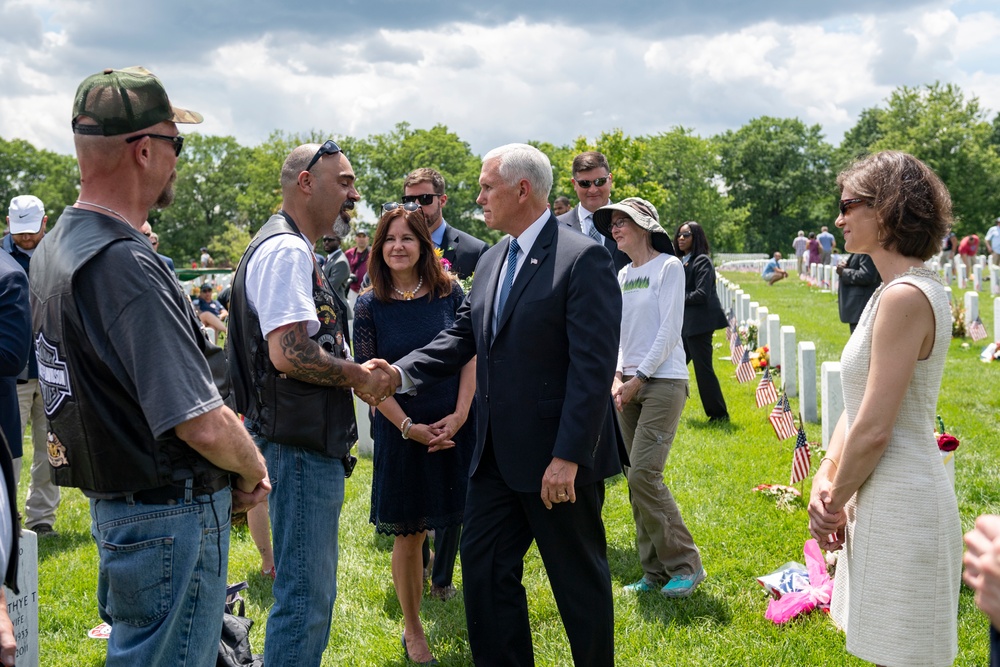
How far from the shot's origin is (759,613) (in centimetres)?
509

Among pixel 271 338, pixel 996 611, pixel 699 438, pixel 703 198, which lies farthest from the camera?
pixel 703 198

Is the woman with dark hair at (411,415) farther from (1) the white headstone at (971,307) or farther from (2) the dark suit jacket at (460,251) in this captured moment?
(1) the white headstone at (971,307)

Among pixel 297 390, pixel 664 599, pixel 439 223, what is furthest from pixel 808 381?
pixel 297 390

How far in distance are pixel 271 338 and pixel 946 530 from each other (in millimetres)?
2670

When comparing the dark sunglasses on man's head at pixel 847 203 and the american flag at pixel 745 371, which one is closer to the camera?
the dark sunglasses on man's head at pixel 847 203

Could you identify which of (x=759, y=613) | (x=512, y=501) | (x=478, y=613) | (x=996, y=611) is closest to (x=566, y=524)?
(x=512, y=501)

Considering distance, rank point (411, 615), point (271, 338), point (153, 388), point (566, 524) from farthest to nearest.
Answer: point (411, 615) < point (566, 524) < point (271, 338) < point (153, 388)

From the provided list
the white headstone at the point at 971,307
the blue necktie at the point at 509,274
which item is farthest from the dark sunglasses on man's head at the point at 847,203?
the white headstone at the point at 971,307

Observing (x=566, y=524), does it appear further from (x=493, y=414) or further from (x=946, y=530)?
(x=946, y=530)

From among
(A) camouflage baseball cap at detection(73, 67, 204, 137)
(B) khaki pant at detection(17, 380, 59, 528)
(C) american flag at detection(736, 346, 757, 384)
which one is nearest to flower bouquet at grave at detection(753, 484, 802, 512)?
(C) american flag at detection(736, 346, 757, 384)

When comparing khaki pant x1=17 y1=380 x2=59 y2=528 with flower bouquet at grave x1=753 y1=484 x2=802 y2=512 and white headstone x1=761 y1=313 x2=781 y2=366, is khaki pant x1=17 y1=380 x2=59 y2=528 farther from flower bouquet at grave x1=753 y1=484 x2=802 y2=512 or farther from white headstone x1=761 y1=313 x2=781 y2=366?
white headstone x1=761 y1=313 x2=781 y2=366

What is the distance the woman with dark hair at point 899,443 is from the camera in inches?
127

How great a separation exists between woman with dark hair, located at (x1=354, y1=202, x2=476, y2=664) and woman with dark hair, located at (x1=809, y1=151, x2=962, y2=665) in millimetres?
2303

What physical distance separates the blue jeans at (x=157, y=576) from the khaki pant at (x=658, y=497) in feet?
10.2
